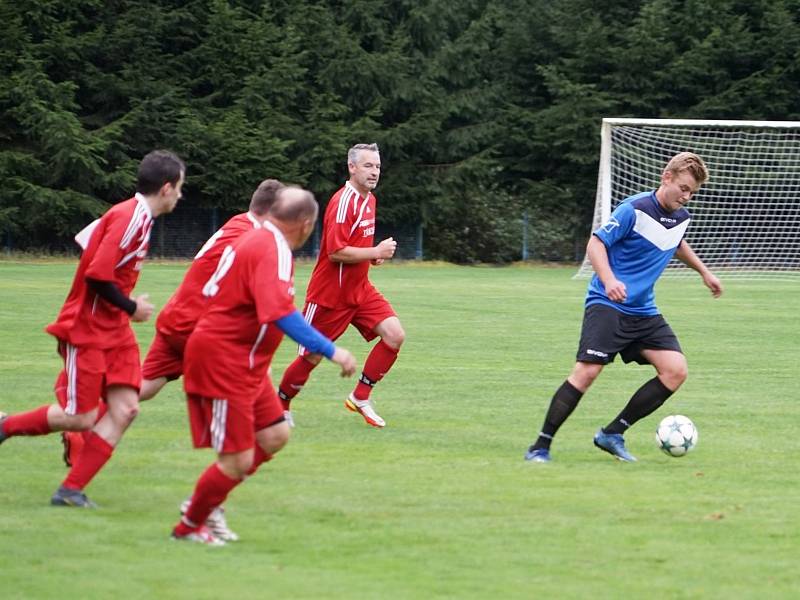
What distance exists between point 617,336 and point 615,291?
1.35 feet

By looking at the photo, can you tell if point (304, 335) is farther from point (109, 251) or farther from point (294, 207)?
point (109, 251)

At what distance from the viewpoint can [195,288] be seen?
796 centimetres

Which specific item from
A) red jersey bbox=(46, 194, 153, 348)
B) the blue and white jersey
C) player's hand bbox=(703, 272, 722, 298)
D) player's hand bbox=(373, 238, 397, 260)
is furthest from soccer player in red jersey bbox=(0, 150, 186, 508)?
player's hand bbox=(703, 272, 722, 298)

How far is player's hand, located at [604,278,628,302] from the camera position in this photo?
7.84 meters

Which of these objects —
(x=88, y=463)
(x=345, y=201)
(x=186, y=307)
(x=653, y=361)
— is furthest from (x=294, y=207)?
(x=345, y=201)

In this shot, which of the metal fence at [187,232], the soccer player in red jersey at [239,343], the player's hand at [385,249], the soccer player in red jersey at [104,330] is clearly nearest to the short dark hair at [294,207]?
the soccer player in red jersey at [239,343]

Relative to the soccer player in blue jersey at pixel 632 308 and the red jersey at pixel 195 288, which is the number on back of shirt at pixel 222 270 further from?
the soccer player in blue jersey at pixel 632 308

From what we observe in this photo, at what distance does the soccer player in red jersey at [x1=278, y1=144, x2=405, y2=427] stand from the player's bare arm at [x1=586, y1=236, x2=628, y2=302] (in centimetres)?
197

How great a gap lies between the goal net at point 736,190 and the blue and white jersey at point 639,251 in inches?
944

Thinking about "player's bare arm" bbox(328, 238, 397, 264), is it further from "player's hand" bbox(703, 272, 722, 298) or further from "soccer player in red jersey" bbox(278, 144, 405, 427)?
"player's hand" bbox(703, 272, 722, 298)

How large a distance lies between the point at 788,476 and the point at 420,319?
35.8ft

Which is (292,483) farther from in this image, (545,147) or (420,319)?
(545,147)

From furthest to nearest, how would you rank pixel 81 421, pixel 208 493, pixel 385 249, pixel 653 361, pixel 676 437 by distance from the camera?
pixel 385 249 → pixel 653 361 → pixel 676 437 → pixel 81 421 → pixel 208 493

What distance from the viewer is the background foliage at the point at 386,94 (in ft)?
116
